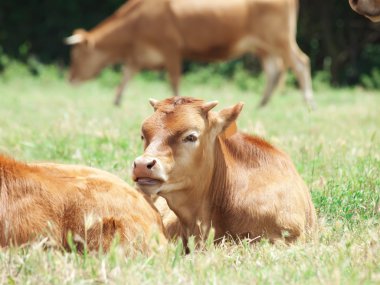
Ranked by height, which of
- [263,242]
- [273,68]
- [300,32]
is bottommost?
[300,32]

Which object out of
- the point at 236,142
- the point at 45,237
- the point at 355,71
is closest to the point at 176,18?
the point at 355,71

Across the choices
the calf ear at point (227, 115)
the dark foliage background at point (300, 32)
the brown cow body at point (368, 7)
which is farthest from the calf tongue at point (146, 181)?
the dark foliage background at point (300, 32)

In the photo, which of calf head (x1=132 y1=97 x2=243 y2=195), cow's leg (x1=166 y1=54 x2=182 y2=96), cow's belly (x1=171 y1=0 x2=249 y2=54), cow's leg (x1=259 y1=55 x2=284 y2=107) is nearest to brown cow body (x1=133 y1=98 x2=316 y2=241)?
calf head (x1=132 y1=97 x2=243 y2=195)

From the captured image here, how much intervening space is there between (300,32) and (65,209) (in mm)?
18653

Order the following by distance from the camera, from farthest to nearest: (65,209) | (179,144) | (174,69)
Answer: (174,69) < (179,144) < (65,209)

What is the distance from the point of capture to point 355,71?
21.6m

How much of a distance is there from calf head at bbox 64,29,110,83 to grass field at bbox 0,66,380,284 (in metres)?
3.20

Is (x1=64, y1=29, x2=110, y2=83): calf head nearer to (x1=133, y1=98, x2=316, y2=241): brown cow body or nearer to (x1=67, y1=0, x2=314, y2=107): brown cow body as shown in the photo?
(x1=67, y1=0, x2=314, y2=107): brown cow body

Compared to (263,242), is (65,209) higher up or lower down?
higher up

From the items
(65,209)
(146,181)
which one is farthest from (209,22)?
(65,209)

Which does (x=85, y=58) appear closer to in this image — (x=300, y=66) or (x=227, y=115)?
(x=300, y=66)

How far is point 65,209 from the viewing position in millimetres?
4535

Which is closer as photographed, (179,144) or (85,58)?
(179,144)

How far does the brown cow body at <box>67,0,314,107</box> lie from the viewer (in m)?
14.8
